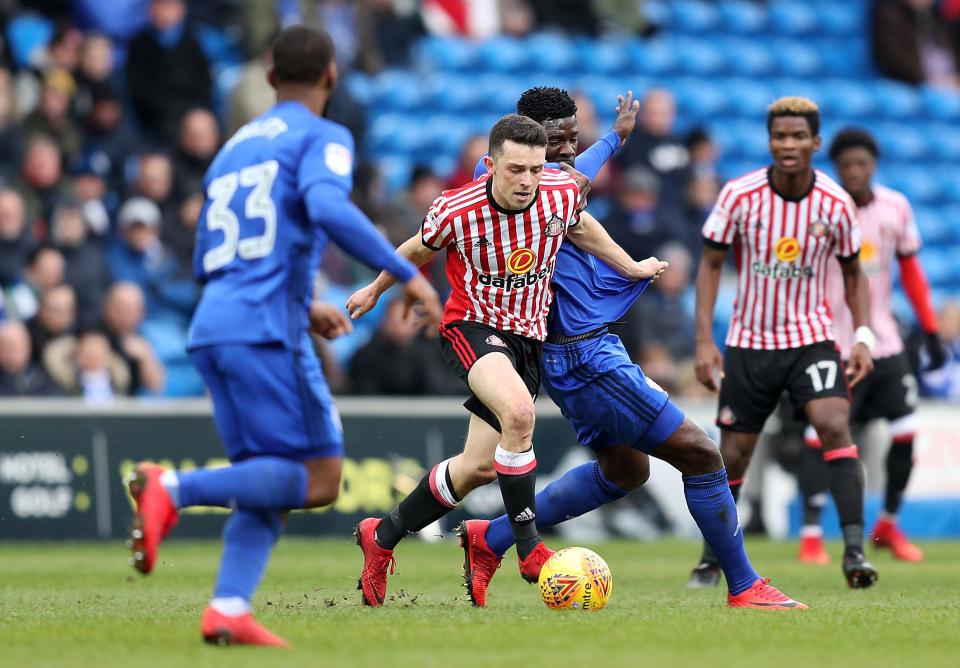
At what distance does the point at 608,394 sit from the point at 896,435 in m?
4.75

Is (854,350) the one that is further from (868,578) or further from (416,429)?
(416,429)

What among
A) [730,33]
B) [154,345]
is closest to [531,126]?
[154,345]

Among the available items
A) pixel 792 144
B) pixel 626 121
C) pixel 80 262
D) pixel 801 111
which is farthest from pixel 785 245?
pixel 80 262

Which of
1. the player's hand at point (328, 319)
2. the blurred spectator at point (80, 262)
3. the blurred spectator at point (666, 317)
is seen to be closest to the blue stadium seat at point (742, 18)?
the blurred spectator at point (666, 317)

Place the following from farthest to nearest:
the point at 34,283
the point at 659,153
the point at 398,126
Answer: the point at 398,126 → the point at 659,153 → the point at 34,283

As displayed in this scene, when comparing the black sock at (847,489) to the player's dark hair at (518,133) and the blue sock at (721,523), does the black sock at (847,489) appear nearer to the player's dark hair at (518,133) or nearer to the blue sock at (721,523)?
the blue sock at (721,523)

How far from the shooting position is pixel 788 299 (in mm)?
8789

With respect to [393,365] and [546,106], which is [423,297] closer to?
[546,106]

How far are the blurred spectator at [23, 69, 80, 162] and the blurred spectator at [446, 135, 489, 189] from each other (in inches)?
137

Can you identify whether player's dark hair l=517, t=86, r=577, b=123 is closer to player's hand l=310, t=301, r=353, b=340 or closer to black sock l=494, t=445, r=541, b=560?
black sock l=494, t=445, r=541, b=560

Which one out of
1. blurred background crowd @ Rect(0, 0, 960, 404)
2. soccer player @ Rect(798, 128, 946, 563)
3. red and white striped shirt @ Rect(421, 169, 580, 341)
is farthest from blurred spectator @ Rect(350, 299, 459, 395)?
red and white striped shirt @ Rect(421, 169, 580, 341)

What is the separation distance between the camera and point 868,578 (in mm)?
8219

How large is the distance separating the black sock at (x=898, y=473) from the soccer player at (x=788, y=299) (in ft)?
8.37

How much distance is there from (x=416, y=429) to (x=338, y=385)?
0.99m
